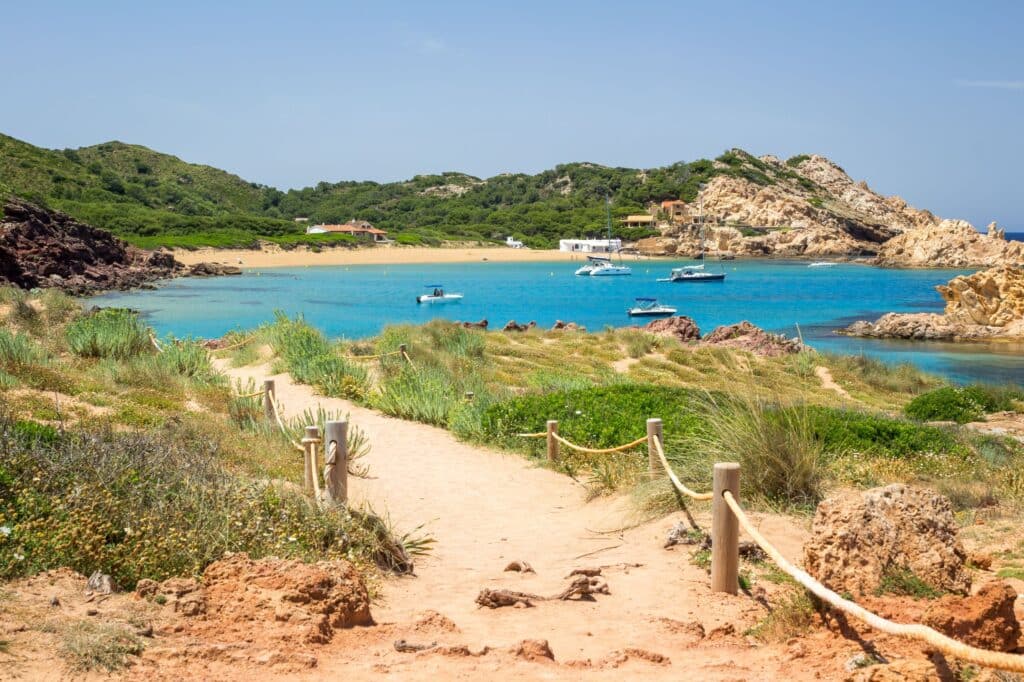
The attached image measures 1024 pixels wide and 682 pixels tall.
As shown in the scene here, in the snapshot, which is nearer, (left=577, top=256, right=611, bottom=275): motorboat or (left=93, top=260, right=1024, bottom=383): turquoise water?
(left=93, top=260, right=1024, bottom=383): turquoise water

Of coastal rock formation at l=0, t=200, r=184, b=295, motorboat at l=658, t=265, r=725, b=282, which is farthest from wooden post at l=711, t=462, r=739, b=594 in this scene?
motorboat at l=658, t=265, r=725, b=282

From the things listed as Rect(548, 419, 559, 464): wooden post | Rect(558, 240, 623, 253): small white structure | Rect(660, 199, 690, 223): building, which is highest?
Rect(660, 199, 690, 223): building

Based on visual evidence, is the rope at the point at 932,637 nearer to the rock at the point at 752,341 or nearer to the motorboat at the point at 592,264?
the rock at the point at 752,341

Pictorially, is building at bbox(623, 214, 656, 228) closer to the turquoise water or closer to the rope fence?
the turquoise water

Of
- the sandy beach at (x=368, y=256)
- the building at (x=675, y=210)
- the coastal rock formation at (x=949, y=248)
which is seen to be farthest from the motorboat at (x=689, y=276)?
the building at (x=675, y=210)

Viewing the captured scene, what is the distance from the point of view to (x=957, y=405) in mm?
18219

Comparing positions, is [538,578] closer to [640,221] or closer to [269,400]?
[269,400]

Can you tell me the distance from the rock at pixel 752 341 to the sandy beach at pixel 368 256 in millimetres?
65693

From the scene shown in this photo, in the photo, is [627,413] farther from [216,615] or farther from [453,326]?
[453,326]

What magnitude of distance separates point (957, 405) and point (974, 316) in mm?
27132

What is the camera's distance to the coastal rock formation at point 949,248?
101 meters

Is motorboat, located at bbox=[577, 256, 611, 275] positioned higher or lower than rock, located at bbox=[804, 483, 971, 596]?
lower

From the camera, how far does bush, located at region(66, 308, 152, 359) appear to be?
55.4ft

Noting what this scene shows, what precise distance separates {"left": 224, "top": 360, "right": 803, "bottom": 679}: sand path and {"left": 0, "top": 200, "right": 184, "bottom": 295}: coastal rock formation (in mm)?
41830
